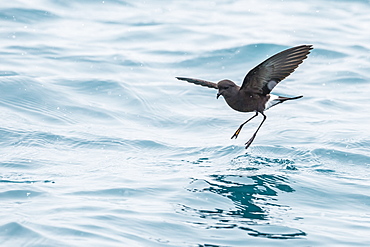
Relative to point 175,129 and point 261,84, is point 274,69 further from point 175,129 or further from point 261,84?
point 175,129

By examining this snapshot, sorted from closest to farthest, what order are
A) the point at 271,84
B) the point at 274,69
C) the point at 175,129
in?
the point at 274,69 < the point at 271,84 < the point at 175,129

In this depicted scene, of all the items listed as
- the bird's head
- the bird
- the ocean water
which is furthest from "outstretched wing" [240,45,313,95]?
the ocean water

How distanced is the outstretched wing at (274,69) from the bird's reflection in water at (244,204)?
1.01 metres

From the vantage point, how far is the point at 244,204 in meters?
6.77

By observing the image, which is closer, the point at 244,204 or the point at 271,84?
the point at 244,204

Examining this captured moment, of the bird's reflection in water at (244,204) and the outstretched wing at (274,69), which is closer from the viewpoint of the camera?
the bird's reflection in water at (244,204)

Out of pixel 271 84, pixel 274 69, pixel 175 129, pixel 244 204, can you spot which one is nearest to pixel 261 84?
pixel 271 84

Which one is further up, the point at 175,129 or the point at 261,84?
the point at 261,84

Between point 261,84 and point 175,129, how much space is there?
2.61 metres

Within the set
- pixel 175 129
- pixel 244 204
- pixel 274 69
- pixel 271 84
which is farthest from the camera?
pixel 175 129

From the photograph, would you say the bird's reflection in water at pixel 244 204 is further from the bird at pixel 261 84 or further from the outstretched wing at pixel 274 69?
→ the outstretched wing at pixel 274 69

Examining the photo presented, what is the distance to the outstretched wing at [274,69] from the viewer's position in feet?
23.8

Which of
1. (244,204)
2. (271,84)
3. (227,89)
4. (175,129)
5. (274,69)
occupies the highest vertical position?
(274,69)

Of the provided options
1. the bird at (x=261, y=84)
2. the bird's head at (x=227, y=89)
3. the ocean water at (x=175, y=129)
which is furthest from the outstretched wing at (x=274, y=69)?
the ocean water at (x=175, y=129)
